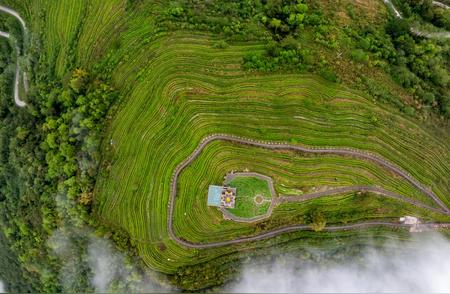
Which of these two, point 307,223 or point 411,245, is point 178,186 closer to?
point 307,223

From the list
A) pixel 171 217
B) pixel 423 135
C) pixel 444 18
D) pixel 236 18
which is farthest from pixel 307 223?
pixel 444 18

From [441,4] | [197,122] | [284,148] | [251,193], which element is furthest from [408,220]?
[441,4]

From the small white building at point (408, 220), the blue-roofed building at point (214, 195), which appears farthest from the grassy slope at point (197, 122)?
the blue-roofed building at point (214, 195)

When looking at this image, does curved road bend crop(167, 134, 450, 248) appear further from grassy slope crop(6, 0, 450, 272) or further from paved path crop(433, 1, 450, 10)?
paved path crop(433, 1, 450, 10)

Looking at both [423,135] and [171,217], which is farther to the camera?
[423,135]

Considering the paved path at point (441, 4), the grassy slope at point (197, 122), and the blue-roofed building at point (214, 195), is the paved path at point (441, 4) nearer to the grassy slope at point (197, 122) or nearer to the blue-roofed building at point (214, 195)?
the grassy slope at point (197, 122)

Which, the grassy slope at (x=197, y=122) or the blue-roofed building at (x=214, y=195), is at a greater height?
the grassy slope at (x=197, y=122)

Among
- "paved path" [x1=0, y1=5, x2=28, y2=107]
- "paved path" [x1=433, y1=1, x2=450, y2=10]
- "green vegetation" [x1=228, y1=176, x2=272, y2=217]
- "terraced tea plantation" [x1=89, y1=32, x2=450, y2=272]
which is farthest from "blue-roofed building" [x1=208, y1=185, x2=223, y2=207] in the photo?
"paved path" [x1=433, y1=1, x2=450, y2=10]
